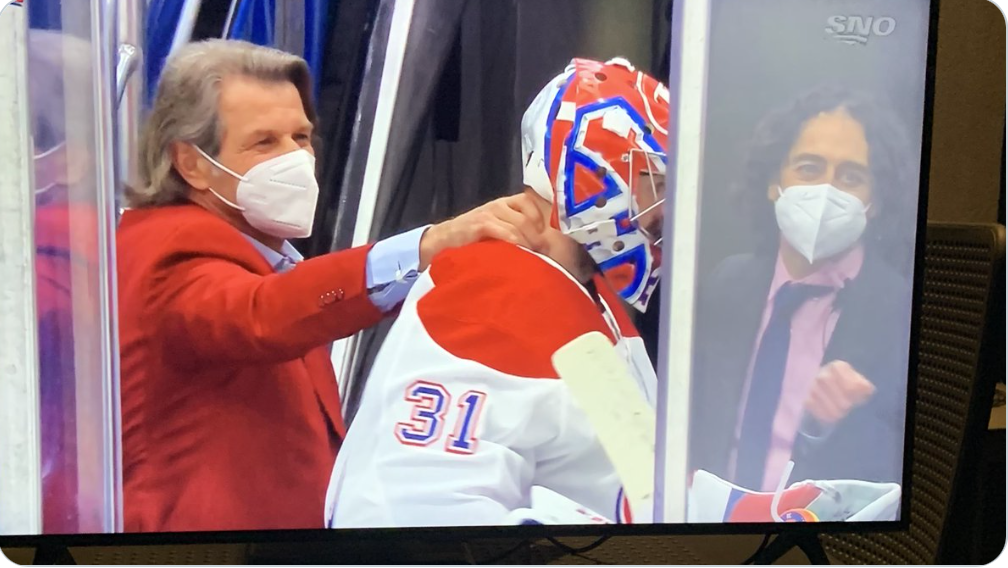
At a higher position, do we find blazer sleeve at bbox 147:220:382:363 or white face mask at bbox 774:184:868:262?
white face mask at bbox 774:184:868:262

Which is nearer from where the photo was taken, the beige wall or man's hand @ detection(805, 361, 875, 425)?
man's hand @ detection(805, 361, 875, 425)

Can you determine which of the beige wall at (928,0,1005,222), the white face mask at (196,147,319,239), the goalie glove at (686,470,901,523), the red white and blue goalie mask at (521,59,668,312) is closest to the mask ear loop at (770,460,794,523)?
the goalie glove at (686,470,901,523)

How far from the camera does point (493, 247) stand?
81cm

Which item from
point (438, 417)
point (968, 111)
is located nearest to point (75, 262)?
point (438, 417)

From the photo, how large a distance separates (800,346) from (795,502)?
187 mm

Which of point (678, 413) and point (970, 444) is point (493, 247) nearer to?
point (678, 413)

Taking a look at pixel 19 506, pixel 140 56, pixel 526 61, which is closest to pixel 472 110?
pixel 526 61

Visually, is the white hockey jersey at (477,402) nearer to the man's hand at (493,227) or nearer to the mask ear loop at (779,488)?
the man's hand at (493,227)

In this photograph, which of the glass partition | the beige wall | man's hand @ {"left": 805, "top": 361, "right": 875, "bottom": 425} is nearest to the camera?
the glass partition

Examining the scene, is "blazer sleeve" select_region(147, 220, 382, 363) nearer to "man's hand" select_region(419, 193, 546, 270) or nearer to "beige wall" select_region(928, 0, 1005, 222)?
"man's hand" select_region(419, 193, 546, 270)

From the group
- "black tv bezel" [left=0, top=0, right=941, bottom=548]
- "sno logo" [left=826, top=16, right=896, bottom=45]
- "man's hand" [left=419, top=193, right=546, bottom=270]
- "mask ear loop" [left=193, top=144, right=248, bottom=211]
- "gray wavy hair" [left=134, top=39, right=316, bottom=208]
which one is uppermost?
"sno logo" [left=826, top=16, right=896, bottom=45]

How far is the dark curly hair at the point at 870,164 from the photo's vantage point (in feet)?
2.74

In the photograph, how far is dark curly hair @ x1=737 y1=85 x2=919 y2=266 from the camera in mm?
835

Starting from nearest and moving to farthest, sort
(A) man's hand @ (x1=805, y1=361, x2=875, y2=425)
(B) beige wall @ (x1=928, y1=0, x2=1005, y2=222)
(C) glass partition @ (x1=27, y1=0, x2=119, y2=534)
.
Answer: (C) glass partition @ (x1=27, y1=0, x2=119, y2=534), (A) man's hand @ (x1=805, y1=361, x2=875, y2=425), (B) beige wall @ (x1=928, y1=0, x2=1005, y2=222)
